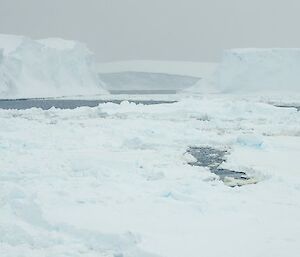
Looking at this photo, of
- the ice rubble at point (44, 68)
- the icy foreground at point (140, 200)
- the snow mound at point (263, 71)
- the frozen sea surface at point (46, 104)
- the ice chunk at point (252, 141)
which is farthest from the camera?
the snow mound at point (263, 71)

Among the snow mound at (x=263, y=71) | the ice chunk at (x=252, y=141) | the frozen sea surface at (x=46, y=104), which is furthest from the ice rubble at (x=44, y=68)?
the ice chunk at (x=252, y=141)

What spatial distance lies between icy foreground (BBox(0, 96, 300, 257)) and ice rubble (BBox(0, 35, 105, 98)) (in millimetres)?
26255

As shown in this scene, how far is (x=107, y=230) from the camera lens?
15.5ft

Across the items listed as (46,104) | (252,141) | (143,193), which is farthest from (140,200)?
(46,104)

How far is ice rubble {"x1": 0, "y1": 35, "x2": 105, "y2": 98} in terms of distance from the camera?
1468 inches

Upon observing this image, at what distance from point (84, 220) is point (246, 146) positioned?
293 inches

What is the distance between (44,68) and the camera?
4241 centimetres

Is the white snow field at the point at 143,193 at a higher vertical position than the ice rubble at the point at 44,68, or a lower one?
lower

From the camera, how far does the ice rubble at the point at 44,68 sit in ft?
122

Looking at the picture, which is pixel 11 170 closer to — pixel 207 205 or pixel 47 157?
pixel 47 157

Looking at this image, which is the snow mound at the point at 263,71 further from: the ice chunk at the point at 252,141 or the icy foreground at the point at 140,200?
the ice chunk at the point at 252,141

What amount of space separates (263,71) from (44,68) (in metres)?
19.5

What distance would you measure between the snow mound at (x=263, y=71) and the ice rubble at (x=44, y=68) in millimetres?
13761

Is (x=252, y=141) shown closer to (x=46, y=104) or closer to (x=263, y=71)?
(x=46, y=104)
